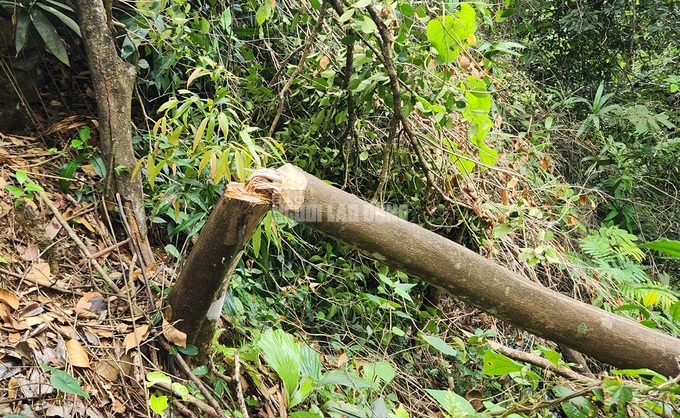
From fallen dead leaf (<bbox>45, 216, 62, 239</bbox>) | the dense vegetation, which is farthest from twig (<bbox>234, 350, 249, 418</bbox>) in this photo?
fallen dead leaf (<bbox>45, 216, 62, 239</bbox>)

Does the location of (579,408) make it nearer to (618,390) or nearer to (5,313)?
(618,390)

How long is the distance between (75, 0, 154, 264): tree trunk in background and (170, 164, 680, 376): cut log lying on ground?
614 mm

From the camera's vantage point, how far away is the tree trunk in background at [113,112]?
79.2 inches

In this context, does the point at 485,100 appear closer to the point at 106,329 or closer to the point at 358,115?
the point at 358,115

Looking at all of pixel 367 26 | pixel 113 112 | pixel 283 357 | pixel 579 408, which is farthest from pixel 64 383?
pixel 367 26

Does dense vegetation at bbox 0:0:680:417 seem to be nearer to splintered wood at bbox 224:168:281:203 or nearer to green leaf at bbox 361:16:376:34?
green leaf at bbox 361:16:376:34

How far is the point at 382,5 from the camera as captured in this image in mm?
2373

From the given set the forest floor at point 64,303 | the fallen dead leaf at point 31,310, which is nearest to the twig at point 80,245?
the forest floor at point 64,303

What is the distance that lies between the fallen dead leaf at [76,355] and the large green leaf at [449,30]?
1742 mm

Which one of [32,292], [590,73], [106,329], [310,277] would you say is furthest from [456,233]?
[590,73]

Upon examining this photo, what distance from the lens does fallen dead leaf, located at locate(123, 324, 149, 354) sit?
1679 mm

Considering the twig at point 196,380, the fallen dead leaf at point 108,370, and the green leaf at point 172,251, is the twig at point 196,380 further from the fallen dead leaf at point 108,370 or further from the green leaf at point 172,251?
the green leaf at point 172,251

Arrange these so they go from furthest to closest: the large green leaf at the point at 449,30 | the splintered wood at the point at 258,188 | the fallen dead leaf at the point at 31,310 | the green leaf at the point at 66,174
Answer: the green leaf at the point at 66,174, the large green leaf at the point at 449,30, the fallen dead leaf at the point at 31,310, the splintered wood at the point at 258,188

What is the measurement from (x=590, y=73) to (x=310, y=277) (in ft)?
13.3
